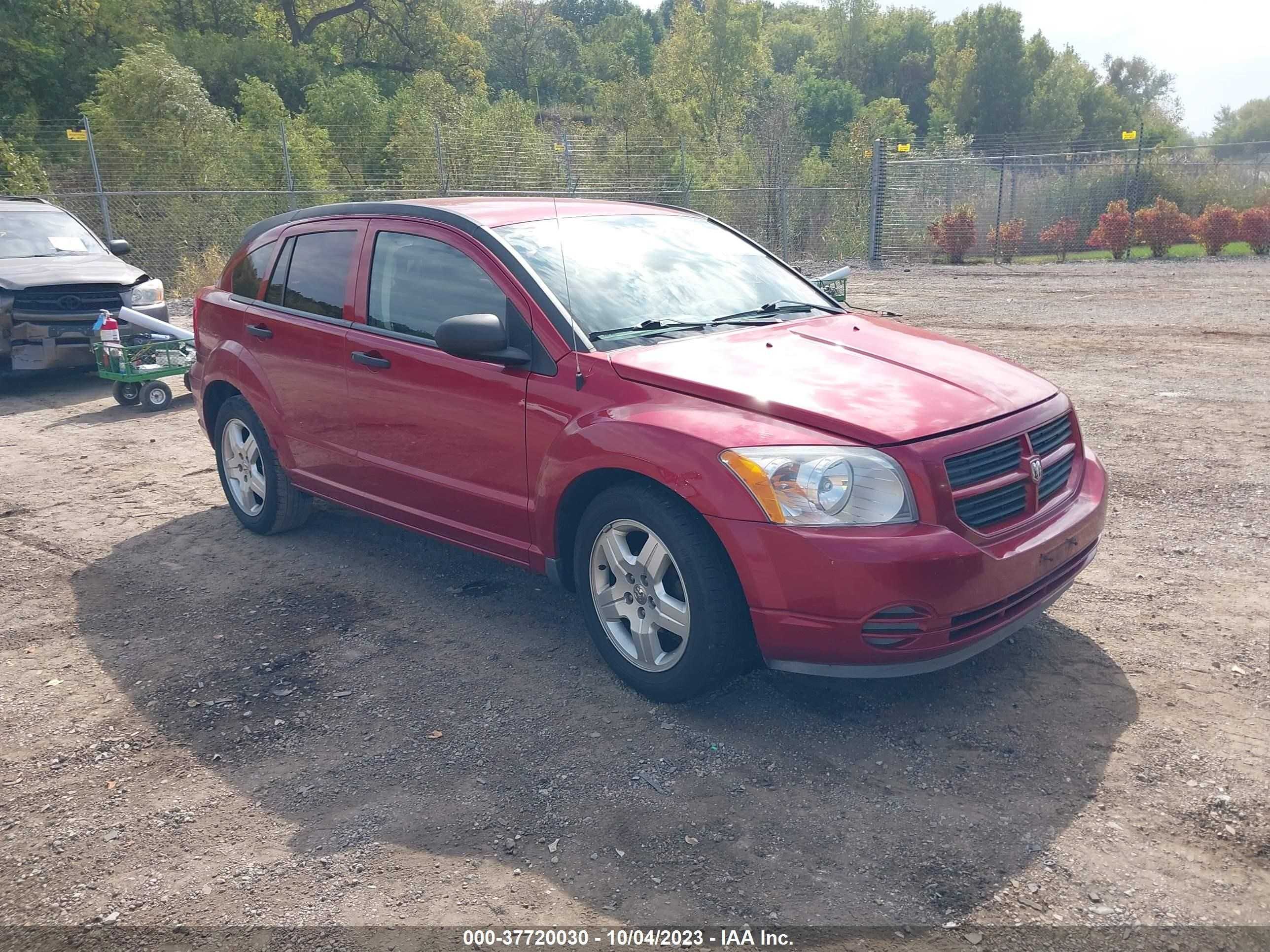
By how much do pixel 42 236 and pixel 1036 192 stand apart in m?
23.2

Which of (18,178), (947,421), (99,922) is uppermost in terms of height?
(18,178)

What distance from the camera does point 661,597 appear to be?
11.9ft

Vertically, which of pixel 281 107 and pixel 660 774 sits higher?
pixel 281 107

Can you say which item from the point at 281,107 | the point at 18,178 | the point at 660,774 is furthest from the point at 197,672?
the point at 281,107

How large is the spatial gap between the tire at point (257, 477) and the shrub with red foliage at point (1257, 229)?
78.2 ft

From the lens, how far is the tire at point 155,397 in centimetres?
952

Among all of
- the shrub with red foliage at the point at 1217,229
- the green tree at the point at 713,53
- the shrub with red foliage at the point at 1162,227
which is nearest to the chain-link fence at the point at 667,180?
the shrub with red foliage at the point at 1162,227

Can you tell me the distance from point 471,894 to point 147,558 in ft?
12.3

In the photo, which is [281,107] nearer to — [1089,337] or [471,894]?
[1089,337]

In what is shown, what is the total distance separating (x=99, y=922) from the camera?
2746 millimetres

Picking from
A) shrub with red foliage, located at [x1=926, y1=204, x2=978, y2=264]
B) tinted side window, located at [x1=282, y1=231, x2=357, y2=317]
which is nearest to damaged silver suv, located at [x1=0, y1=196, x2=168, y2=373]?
tinted side window, located at [x1=282, y1=231, x2=357, y2=317]

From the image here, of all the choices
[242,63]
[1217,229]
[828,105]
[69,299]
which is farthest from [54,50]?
[828,105]

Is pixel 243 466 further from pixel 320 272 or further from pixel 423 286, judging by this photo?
pixel 423 286

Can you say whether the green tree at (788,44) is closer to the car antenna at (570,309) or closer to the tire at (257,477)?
the tire at (257,477)
